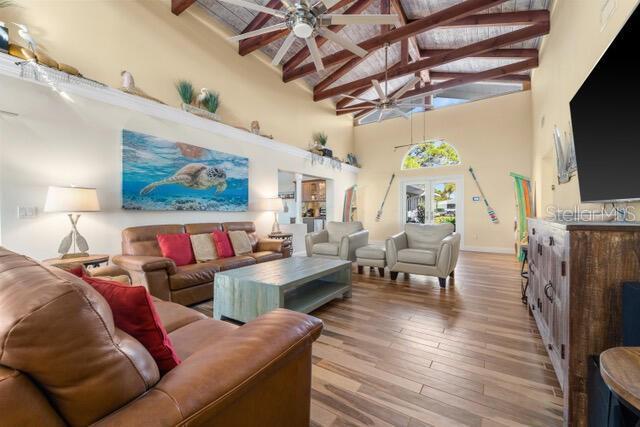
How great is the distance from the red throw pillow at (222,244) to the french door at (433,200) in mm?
5472

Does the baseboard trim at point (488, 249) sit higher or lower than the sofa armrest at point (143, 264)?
lower

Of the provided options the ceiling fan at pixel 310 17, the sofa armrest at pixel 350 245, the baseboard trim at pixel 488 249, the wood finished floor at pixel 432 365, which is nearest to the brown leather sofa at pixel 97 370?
the wood finished floor at pixel 432 365

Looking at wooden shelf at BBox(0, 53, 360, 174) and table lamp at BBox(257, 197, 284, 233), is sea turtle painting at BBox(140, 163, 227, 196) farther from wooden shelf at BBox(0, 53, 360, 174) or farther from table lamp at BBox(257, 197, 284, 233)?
table lamp at BBox(257, 197, 284, 233)

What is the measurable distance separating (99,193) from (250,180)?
7.41 ft

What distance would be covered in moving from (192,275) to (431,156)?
675 centimetres

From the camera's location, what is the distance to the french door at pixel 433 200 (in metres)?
Answer: 7.09

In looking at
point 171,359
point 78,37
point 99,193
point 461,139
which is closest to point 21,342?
point 171,359

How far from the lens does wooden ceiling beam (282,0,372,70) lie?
14.4ft

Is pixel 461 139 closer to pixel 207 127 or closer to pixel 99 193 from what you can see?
pixel 207 127

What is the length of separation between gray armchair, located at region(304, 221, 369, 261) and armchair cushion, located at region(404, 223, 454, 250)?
84 cm

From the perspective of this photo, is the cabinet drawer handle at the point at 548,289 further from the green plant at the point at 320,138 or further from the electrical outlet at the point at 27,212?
the green plant at the point at 320,138

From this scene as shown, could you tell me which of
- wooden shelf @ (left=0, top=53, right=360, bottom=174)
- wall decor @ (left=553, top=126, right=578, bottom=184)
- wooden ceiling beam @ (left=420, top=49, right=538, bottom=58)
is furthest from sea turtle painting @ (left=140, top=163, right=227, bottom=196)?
wooden ceiling beam @ (left=420, top=49, right=538, bottom=58)

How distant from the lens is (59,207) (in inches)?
97.1

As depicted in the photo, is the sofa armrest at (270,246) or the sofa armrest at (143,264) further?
the sofa armrest at (270,246)
